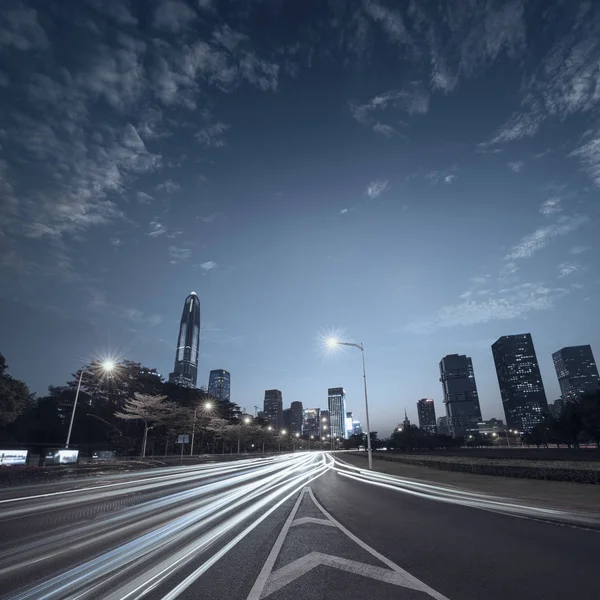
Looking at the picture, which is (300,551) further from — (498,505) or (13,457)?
(13,457)

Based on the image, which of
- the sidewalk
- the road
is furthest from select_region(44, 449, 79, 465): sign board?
the sidewalk

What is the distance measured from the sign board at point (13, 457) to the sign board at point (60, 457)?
288 cm

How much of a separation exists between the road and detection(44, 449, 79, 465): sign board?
24817 mm

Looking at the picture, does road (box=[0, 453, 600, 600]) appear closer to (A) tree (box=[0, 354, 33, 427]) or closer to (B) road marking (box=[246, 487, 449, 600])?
(B) road marking (box=[246, 487, 449, 600])

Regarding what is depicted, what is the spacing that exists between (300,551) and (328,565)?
1.00 m

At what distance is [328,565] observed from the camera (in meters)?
5.77

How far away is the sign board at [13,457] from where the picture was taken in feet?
88.3

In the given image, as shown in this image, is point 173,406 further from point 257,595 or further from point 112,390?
point 257,595

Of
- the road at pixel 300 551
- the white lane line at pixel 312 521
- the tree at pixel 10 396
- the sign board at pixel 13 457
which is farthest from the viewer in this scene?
the tree at pixel 10 396

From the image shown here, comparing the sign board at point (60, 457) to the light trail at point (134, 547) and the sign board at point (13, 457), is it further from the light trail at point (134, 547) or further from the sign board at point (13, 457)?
the light trail at point (134, 547)

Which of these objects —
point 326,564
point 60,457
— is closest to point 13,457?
point 60,457

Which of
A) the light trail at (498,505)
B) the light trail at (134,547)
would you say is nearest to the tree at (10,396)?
the light trail at (134,547)

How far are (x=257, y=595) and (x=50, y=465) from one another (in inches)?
1439

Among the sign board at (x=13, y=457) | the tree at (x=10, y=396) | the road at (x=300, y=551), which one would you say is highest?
the tree at (x=10, y=396)
